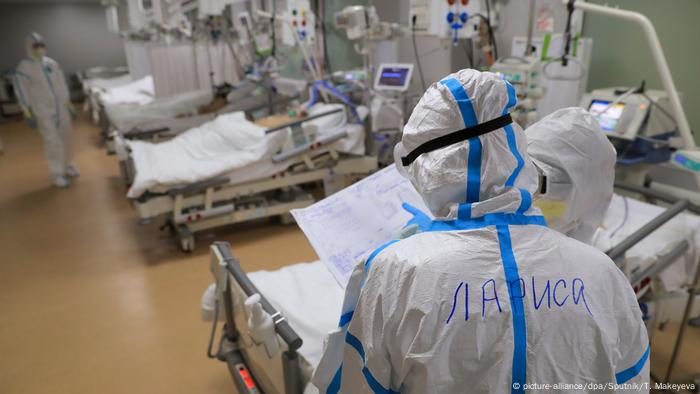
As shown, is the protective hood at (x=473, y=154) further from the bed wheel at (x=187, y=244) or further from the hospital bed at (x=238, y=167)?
the bed wheel at (x=187, y=244)

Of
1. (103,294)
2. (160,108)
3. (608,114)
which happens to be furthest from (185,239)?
(160,108)

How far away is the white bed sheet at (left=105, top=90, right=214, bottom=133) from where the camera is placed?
21.2 feet

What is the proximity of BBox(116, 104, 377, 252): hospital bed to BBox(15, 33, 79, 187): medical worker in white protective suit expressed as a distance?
5.86ft

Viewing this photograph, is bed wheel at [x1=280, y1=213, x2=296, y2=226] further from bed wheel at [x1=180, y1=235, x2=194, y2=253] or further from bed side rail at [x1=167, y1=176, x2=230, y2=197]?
bed wheel at [x1=180, y1=235, x2=194, y2=253]

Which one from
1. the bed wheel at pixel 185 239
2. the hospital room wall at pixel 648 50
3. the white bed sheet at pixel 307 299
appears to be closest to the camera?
the white bed sheet at pixel 307 299

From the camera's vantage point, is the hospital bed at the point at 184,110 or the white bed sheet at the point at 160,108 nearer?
the hospital bed at the point at 184,110

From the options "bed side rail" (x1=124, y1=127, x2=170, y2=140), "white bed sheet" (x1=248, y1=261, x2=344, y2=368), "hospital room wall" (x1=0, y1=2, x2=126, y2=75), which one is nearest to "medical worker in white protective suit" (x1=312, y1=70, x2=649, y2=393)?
"white bed sheet" (x1=248, y1=261, x2=344, y2=368)

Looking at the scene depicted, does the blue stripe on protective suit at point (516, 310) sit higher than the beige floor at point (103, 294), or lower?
higher

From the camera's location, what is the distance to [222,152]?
4.48m

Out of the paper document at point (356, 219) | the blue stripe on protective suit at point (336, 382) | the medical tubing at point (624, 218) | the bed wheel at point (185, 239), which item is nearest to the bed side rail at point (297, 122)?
the bed wheel at point (185, 239)

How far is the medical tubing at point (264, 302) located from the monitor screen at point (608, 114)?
2428 mm

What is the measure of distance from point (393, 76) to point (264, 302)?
2.92m

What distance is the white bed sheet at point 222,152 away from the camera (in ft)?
12.9

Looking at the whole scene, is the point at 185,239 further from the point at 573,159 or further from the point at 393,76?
the point at 573,159
